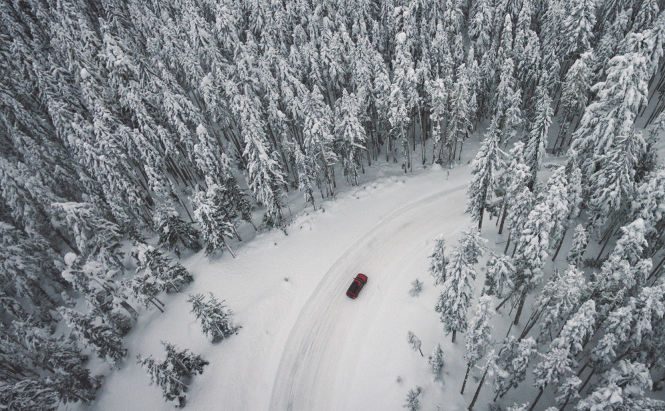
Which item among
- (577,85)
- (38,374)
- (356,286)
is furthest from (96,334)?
(577,85)

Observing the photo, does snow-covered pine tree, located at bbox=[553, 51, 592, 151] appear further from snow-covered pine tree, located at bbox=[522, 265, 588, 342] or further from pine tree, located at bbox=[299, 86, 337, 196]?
pine tree, located at bbox=[299, 86, 337, 196]

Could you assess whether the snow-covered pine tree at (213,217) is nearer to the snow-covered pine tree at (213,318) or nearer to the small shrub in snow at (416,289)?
→ the snow-covered pine tree at (213,318)

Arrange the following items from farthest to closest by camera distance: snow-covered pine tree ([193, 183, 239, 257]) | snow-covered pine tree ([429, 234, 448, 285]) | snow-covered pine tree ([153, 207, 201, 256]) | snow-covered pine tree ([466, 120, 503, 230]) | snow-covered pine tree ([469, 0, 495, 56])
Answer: snow-covered pine tree ([469, 0, 495, 56])
snow-covered pine tree ([153, 207, 201, 256])
snow-covered pine tree ([193, 183, 239, 257])
snow-covered pine tree ([466, 120, 503, 230])
snow-covered pine tree ([429, 234, 448, 285])

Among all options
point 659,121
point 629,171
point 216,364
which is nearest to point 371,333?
point 216,364

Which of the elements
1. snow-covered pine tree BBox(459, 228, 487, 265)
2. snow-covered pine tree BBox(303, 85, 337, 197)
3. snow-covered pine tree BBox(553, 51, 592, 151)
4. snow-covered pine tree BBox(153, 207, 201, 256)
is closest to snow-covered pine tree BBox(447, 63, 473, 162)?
snow-covered pine tree BBox(553, 51, 592, 151)

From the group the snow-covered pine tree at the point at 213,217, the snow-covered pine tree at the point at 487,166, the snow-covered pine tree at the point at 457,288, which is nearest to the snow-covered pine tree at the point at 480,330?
the snow-covered pine tree at the point at 457,288
